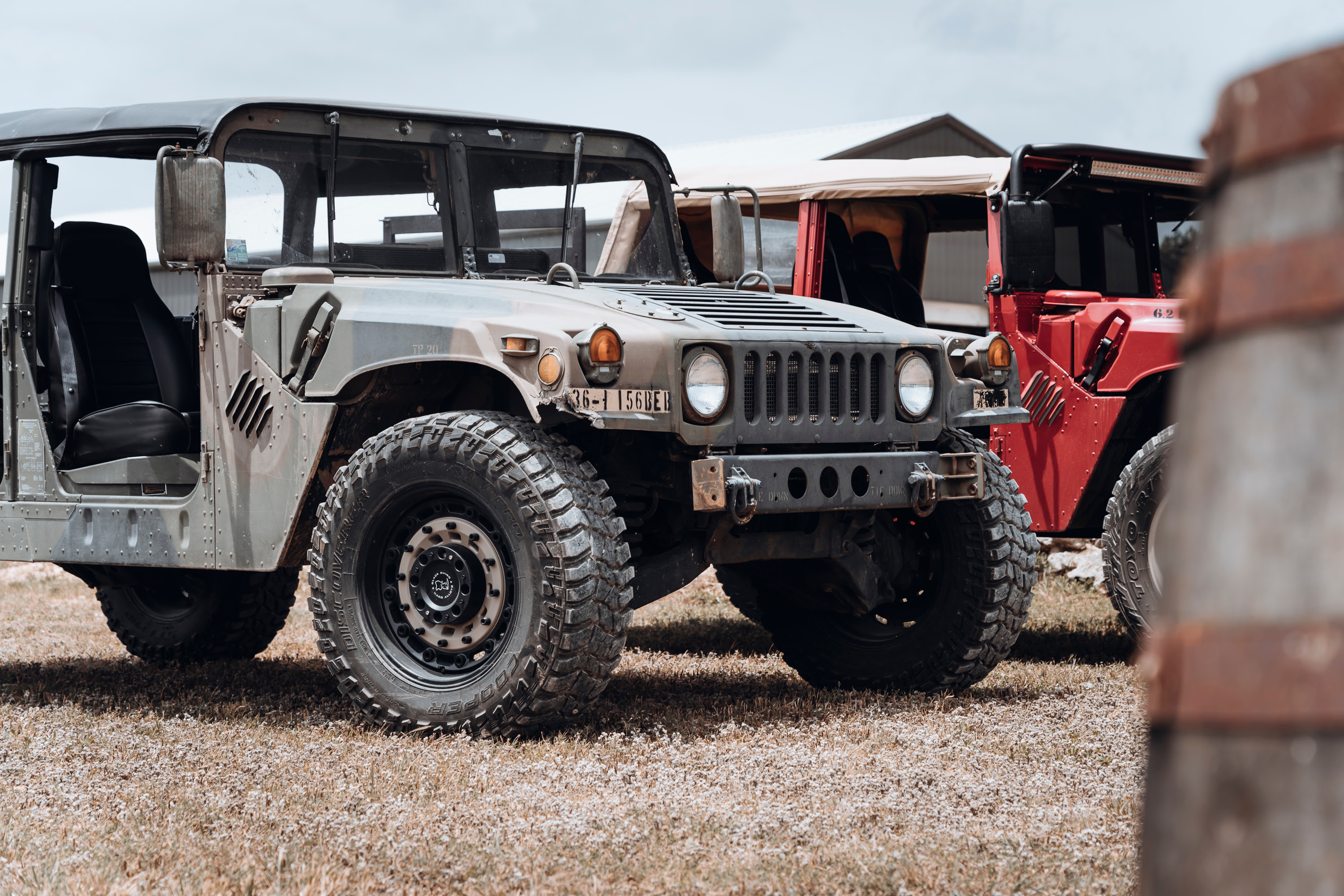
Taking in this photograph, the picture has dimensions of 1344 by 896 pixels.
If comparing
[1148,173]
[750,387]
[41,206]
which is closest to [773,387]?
[750,387]

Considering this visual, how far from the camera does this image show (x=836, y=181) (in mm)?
8445

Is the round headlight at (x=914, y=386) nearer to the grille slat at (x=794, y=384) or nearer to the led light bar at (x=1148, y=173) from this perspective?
the grille slat at (x=794, y=384)

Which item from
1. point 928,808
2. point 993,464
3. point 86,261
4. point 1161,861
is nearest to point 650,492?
point 993,464

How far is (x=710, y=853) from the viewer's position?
3.48 meters

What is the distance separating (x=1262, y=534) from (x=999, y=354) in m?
4.82

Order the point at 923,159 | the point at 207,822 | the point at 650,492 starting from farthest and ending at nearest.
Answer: the point at 923,159 → the point at 650,492 → the point at 207,822

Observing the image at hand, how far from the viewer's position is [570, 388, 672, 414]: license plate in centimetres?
486

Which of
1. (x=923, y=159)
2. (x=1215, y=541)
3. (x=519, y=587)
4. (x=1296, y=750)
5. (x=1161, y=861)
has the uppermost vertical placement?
(x=923, y=159)

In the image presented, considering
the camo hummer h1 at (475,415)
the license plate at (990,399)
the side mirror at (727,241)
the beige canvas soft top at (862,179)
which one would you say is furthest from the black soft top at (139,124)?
the license plate at (990,399)

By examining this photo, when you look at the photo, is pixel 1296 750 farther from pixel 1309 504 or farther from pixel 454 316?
pixel 454 316

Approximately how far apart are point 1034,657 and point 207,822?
4.60 meters

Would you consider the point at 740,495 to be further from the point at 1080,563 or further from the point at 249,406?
the point at 1080,563

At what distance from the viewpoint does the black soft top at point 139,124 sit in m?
5.95

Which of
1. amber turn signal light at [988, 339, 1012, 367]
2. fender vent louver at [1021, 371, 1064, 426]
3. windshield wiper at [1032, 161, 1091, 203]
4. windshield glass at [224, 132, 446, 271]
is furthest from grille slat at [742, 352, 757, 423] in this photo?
windshield wiper at [1032, 161, 1091, 203]
